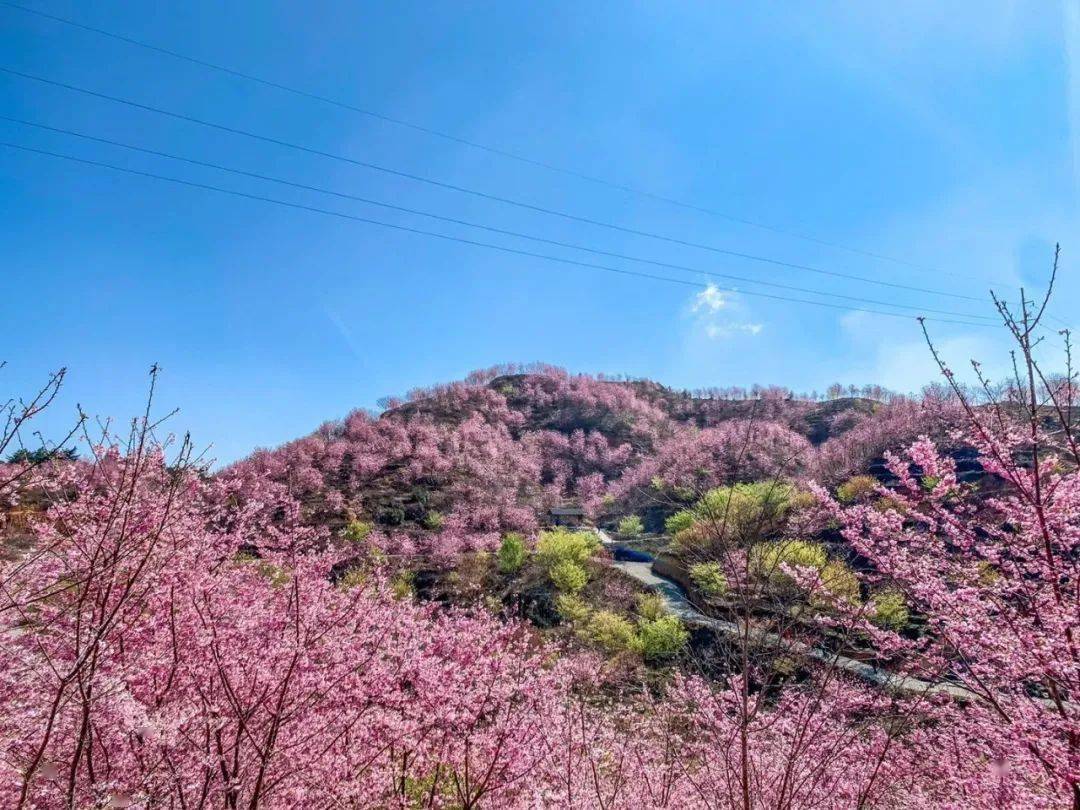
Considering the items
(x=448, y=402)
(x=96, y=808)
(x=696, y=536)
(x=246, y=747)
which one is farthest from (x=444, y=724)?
(x=448, y=402)

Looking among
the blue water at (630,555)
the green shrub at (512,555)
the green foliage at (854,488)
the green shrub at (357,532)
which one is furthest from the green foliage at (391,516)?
the green foliage at (854,488)

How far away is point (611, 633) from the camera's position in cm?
1514

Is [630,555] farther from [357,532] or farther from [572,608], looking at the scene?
[357,532]

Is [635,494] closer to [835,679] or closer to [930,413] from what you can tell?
[930,413]

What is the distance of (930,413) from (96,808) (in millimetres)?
37846

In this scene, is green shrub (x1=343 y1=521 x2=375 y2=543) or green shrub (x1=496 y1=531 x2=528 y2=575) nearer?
green shrub (x1=496 y1=531 x2=528 y2=575)

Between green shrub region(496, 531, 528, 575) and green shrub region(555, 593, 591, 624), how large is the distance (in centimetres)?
388

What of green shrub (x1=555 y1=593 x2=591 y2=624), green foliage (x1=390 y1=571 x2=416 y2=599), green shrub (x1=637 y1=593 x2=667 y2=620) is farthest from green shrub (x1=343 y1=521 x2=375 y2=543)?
green shrub (x1=637 y1=593 x2=667 y2=620)

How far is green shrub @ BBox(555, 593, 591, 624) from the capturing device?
54.7 feet

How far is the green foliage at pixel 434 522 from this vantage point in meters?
28.8

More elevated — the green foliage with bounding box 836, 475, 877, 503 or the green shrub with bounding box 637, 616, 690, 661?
the green foliage with bounding box 836, 475, 877, 503

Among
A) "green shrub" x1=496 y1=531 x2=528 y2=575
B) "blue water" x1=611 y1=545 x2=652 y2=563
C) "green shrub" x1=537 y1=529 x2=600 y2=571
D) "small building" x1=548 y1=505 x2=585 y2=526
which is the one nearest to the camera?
"green shrub" x1=537 y1=529 x2=600 y2=571

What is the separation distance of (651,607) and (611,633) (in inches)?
84.8

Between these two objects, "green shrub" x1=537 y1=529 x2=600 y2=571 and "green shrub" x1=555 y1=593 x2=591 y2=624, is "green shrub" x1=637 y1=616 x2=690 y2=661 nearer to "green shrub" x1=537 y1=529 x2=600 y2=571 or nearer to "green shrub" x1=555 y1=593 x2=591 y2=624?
"green shrub" x1=555 y1=593 x2=591 y2=624
